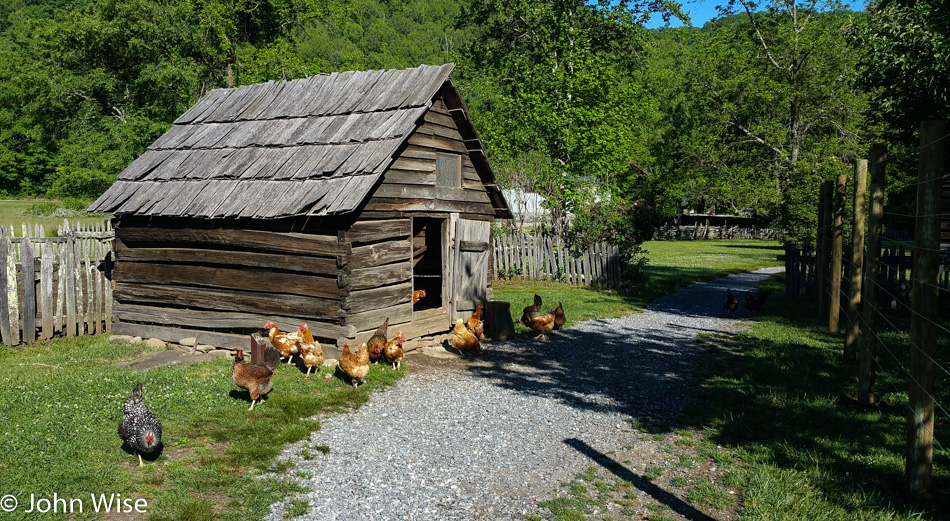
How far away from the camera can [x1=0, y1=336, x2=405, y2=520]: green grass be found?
552cm

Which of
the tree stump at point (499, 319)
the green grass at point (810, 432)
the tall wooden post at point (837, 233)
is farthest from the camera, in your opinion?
the tree stump at point (499, 319)

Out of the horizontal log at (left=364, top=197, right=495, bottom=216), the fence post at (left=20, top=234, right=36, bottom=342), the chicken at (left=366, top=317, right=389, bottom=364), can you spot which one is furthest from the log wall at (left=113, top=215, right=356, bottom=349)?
the fence post at (left=20, top=234, right=36, bottom=342)

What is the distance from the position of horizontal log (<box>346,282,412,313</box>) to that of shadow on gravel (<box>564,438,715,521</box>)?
460 centimetres

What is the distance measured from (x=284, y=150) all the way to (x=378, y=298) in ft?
11.1

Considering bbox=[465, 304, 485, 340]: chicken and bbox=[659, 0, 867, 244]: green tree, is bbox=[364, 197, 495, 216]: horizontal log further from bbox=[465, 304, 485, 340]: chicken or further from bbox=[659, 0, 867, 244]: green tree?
bbox=[659, 0, 867, 244]: green tree

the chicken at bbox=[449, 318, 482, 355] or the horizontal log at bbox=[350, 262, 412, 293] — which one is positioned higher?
the horizontal log at bbox=[350, 262, 412, 293]

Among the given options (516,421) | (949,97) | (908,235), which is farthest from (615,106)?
(908,235)

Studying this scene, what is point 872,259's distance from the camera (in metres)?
7.39

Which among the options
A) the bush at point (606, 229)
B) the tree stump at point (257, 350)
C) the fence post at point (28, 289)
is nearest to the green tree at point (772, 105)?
the bush at point (606, 229)

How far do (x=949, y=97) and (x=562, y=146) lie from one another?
13005 mm

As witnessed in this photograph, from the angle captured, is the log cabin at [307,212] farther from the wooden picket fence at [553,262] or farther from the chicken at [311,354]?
the wooden picket fence at [553,262]

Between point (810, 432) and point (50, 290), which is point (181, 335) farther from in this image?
point (810, 432)

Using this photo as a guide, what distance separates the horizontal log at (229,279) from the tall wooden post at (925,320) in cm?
773

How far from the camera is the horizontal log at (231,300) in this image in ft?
35.3
